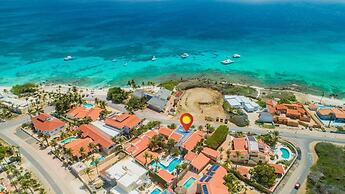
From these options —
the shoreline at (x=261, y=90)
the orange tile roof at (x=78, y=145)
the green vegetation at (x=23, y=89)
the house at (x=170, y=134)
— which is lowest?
the shoreline at (x=261, y=90)

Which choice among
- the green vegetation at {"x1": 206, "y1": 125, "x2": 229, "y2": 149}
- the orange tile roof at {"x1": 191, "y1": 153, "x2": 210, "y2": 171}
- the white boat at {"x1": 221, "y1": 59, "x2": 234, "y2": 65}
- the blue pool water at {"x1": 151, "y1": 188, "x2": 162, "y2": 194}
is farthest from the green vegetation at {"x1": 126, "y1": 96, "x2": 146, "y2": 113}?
the white boat at {"x1": 221, "y1": 59, "x2": 234, "y2": 65}

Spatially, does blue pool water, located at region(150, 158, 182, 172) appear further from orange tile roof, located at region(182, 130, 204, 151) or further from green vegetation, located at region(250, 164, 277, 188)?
green vegetation, located at region(250, 164, 277, 188)

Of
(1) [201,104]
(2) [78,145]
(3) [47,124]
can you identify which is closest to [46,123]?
(3) [47,124]

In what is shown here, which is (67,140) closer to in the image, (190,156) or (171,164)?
(171,164)

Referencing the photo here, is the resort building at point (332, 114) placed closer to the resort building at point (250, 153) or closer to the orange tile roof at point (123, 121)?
the resort building at point (250, 153)

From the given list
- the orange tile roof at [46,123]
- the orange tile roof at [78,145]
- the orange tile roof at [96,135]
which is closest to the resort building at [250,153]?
the orange tile roof at [96,135]

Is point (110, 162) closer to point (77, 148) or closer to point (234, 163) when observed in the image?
point (77, 148)

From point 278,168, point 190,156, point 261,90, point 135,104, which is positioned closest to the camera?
point 278,168
